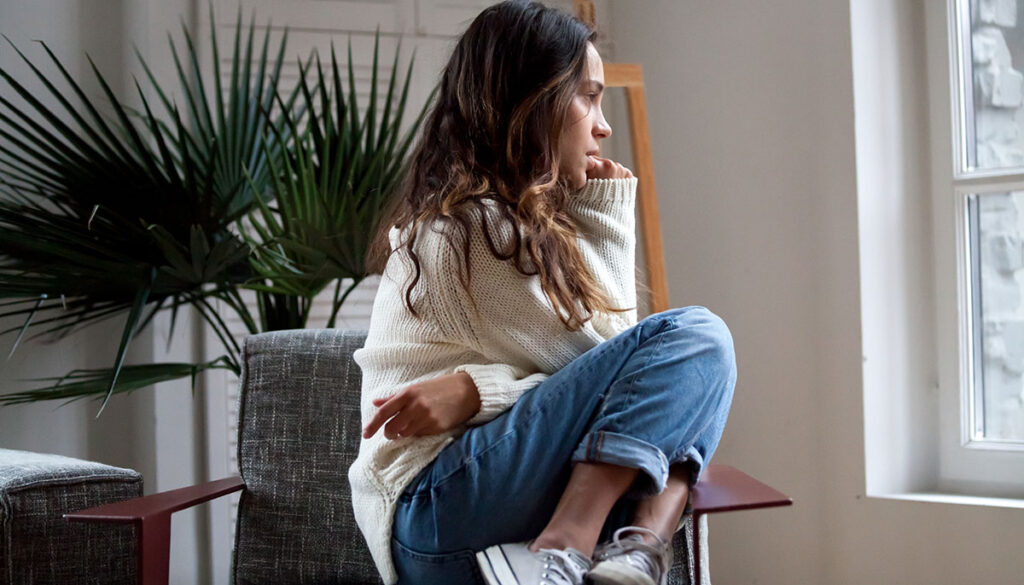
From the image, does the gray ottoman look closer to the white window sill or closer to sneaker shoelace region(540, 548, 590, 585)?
sneaker shoelace region(540, 548, 590, 585)

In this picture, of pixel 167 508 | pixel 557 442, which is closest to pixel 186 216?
pixel 167 508

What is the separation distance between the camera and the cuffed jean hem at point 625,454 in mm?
1246

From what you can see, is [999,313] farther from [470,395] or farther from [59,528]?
[59,528]

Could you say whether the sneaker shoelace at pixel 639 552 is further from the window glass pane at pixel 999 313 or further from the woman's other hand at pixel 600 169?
the window glass pane at pixel 999 313

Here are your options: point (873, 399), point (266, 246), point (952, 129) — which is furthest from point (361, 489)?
point (952, 129)

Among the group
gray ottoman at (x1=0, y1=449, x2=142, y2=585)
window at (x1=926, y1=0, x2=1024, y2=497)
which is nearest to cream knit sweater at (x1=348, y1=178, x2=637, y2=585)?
gray ottoman at (x1=0, y1=449, x2=142, y2=585)

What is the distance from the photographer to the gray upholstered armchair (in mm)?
1736

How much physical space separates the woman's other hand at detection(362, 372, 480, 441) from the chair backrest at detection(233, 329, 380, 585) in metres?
0.44

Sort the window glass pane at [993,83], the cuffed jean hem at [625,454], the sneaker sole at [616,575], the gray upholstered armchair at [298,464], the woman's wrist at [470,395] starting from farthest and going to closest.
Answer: the window glass pane at [993,83], the gray upholstered armchair at [298,464], the woman's wrist at [470,395], the cuffed jean hem at [625,454], the sneaker sole at [616,575]

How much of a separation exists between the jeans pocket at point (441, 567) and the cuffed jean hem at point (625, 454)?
0.20m

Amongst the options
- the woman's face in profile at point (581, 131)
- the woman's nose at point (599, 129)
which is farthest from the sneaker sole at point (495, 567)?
the woman's nose at point (599, 129)

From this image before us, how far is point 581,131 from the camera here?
5.16ft

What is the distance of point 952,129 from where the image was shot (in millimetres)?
2246

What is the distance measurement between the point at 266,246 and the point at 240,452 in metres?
0.40
